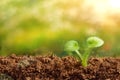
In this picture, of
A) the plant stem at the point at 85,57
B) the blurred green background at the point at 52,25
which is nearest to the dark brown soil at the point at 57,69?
the plant stem at the point at 85,57

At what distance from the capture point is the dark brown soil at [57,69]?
12.3 feet

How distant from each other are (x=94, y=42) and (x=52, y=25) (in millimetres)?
374

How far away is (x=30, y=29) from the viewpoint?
160 inches

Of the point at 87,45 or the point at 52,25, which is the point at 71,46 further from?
the point at 52,25

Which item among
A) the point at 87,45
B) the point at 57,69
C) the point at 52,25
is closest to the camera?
the point at 57,69

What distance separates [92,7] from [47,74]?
0.62 metres

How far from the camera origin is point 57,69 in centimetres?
377

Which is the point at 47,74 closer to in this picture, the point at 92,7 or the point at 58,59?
the point at 58,59

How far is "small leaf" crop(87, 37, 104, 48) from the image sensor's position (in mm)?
3809

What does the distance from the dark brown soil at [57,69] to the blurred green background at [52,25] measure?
0.63ft

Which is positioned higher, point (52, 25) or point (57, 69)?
point (52, 25)

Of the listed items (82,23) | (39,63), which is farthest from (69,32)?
(39,63)

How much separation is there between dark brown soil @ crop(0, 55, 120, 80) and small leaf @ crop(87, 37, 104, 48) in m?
0.13

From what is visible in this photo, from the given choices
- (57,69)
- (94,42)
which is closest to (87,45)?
(94,42)
